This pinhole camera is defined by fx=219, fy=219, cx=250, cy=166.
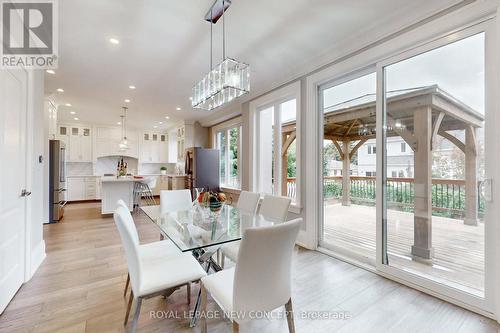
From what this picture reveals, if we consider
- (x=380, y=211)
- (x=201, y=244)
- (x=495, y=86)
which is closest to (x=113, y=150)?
(x=201, y=244)

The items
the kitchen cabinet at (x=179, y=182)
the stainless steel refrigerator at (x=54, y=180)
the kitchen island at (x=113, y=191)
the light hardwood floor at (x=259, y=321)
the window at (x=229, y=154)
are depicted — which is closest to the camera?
the light hardwood floor at (x=259, y=321)

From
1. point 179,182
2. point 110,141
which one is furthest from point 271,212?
point 110,141

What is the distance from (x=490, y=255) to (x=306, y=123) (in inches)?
90.1

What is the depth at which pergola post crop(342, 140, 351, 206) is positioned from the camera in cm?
322

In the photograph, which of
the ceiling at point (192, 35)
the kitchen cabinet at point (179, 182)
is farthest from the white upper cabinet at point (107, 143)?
the ceiling at point (192, 35)

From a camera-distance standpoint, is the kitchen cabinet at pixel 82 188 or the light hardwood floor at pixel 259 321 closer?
the light hardwood floor at pixel 259 321

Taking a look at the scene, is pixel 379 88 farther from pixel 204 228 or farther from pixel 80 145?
pixel 80 145

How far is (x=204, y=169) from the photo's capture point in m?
5.96

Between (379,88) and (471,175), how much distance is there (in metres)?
1.21

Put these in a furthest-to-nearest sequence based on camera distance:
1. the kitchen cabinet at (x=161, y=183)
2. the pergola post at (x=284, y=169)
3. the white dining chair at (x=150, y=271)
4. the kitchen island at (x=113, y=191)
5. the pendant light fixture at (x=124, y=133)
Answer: the kitchen cabinet at (x=161, y=183) < the pendant light fixture at (x=124, y=133) < the kitchen island at (x=113, y=191) < the pergola post at (x=284, y=169) < the white dining chair at (x=150, y=271)

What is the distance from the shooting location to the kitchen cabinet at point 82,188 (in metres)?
7.04

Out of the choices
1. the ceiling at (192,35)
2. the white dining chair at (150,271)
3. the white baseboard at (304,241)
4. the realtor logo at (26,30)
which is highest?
the ceiling at (192,35)

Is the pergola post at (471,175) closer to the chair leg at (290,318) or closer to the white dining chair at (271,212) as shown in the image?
the white dining chair at (271,212)

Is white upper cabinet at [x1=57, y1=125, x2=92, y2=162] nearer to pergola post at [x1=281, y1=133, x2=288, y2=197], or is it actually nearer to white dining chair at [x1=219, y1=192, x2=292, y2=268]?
pergola post at [x1=281, y1=133, x2=288, y2=197]
